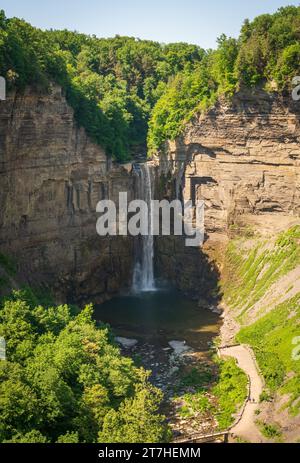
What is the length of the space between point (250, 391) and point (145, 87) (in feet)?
161

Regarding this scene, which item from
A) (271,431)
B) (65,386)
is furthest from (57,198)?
(271,431)

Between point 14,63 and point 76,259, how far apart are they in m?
17.8

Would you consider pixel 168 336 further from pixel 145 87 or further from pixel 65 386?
pixel 145 87

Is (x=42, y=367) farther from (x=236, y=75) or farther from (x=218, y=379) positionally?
(x=236, y=75)

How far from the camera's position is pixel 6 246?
54031 millimetres

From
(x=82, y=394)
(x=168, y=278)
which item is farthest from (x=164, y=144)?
(x=82, y=394)

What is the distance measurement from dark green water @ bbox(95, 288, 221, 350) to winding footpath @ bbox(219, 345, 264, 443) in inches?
152

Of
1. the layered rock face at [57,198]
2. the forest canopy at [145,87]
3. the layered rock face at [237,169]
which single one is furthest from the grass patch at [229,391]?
the forest canopy at [145,87]

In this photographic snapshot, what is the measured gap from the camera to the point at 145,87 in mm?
83688

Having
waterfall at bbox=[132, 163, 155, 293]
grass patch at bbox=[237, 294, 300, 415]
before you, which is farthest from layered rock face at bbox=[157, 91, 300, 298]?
grass patch at bbox=[237, 294, 300, 415]

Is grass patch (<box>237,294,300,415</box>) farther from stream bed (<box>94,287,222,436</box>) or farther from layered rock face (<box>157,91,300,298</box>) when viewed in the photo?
layered rock face (<box>157,91,300,298</box>)

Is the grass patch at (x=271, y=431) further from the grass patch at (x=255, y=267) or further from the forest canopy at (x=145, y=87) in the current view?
the forest canopy at (x=145, y=87)
